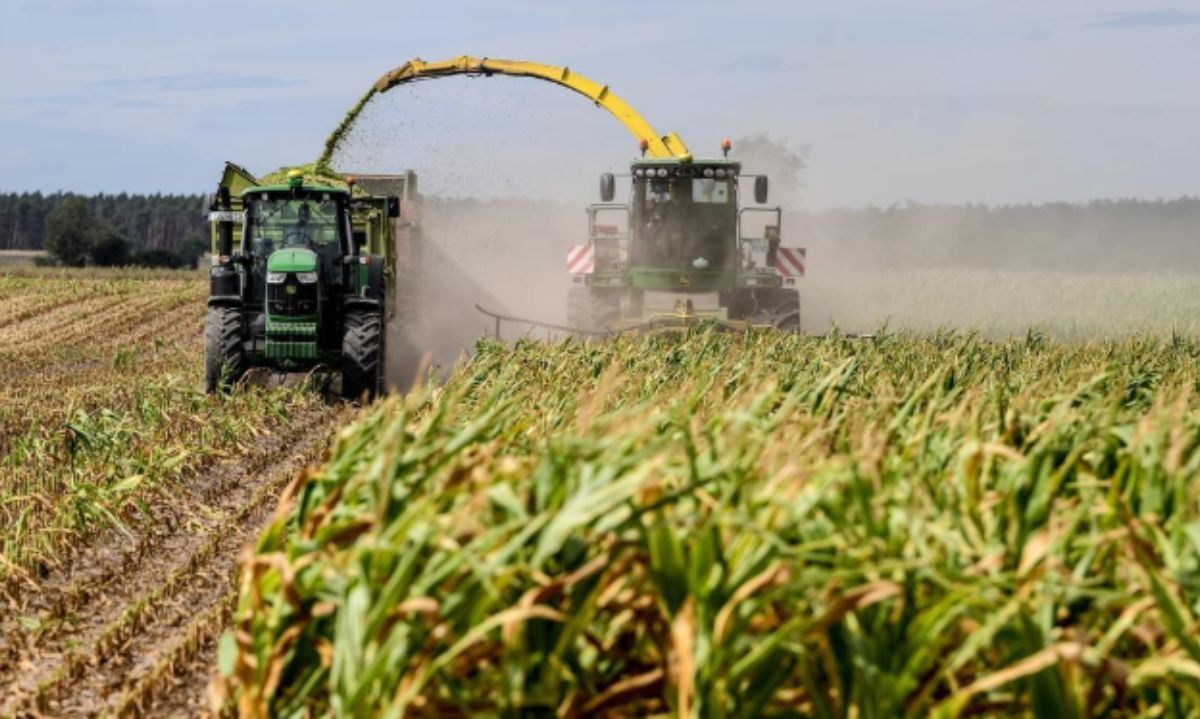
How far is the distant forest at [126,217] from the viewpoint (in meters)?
146

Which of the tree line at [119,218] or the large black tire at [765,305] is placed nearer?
the large black tire at [765,305]

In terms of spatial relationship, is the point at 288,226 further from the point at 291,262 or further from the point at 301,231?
the point at 291,262

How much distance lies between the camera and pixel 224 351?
620 inches

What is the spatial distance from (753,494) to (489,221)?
23.2m

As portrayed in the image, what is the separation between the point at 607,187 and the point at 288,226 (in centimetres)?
463

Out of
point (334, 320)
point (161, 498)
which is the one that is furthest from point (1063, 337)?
point (161, 498)

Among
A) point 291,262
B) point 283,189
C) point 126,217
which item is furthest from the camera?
point 126,217

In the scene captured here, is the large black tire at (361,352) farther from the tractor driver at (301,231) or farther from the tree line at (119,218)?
the tree line at (119,218)

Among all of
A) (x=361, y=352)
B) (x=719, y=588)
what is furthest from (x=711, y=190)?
(x=719, y=588)

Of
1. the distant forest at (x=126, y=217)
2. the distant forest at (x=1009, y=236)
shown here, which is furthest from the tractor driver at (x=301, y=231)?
the distant forest at (x=126, y=217)

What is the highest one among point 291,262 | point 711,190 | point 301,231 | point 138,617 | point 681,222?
point 711,190

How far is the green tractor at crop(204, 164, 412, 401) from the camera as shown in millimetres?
15773

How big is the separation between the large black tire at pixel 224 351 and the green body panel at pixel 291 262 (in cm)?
64

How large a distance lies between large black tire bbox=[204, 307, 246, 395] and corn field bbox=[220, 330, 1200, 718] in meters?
11.3
